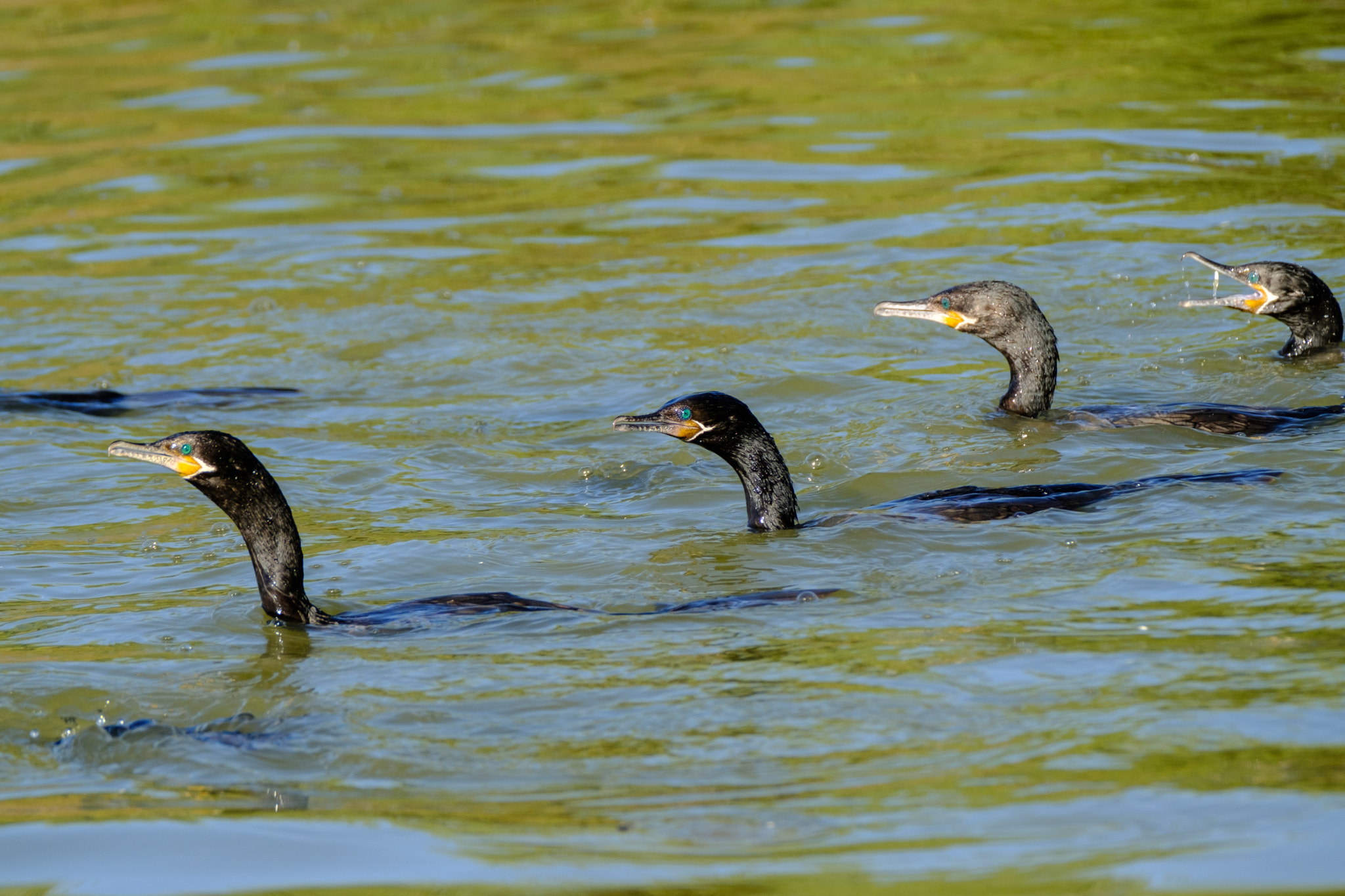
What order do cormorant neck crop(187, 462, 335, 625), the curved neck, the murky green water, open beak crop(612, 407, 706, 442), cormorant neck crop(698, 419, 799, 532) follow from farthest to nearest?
1. the curved neck
2. cormorant neck crop(698, 419, 799, 532)
3. open beak crop(612, 407, 706, 442)
4. cormorant neck crop(187, 462, 335, 625)
5. the murky green water

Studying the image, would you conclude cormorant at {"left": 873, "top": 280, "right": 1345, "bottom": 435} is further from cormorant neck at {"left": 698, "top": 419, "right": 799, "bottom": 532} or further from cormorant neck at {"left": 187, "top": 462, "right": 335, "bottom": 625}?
cormorant neck at {"left": 187, "top": 462, "right": 335, "bottom": 625}

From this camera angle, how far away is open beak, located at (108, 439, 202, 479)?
6.46 metres

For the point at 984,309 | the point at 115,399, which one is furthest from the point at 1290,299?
the point at 115,399

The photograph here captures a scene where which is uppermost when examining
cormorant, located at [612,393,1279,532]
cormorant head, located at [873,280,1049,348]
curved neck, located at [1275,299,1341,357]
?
cormorant head, located at [873,280,1049,348]

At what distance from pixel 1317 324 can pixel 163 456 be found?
21.7 ft

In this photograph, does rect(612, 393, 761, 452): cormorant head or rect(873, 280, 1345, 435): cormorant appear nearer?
rect(612, 393, 761, 452): cormorant head

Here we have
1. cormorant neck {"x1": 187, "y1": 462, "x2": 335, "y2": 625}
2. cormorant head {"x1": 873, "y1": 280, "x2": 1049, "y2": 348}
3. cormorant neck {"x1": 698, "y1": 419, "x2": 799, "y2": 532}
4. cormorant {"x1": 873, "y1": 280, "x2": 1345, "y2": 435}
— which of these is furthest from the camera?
cormorant head {"x1": 873, "y1": 280, "x2": 1049, "y2": 348}

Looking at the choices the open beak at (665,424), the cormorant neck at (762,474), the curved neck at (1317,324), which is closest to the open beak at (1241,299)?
the curved neck at (1317,324)

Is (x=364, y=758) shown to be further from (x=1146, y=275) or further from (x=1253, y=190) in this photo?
(x=1253, y=190)

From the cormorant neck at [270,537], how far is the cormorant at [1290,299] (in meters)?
5.44

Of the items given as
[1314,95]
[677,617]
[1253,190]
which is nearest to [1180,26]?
[1314,95]

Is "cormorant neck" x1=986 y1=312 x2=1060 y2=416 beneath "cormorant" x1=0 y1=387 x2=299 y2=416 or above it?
above

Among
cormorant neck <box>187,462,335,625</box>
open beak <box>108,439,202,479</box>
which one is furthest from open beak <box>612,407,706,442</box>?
open beak <box>108,439,202,479</box>

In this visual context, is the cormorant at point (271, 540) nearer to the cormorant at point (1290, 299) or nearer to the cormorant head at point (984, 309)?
Result: the cormorant head at point (984, 309)
